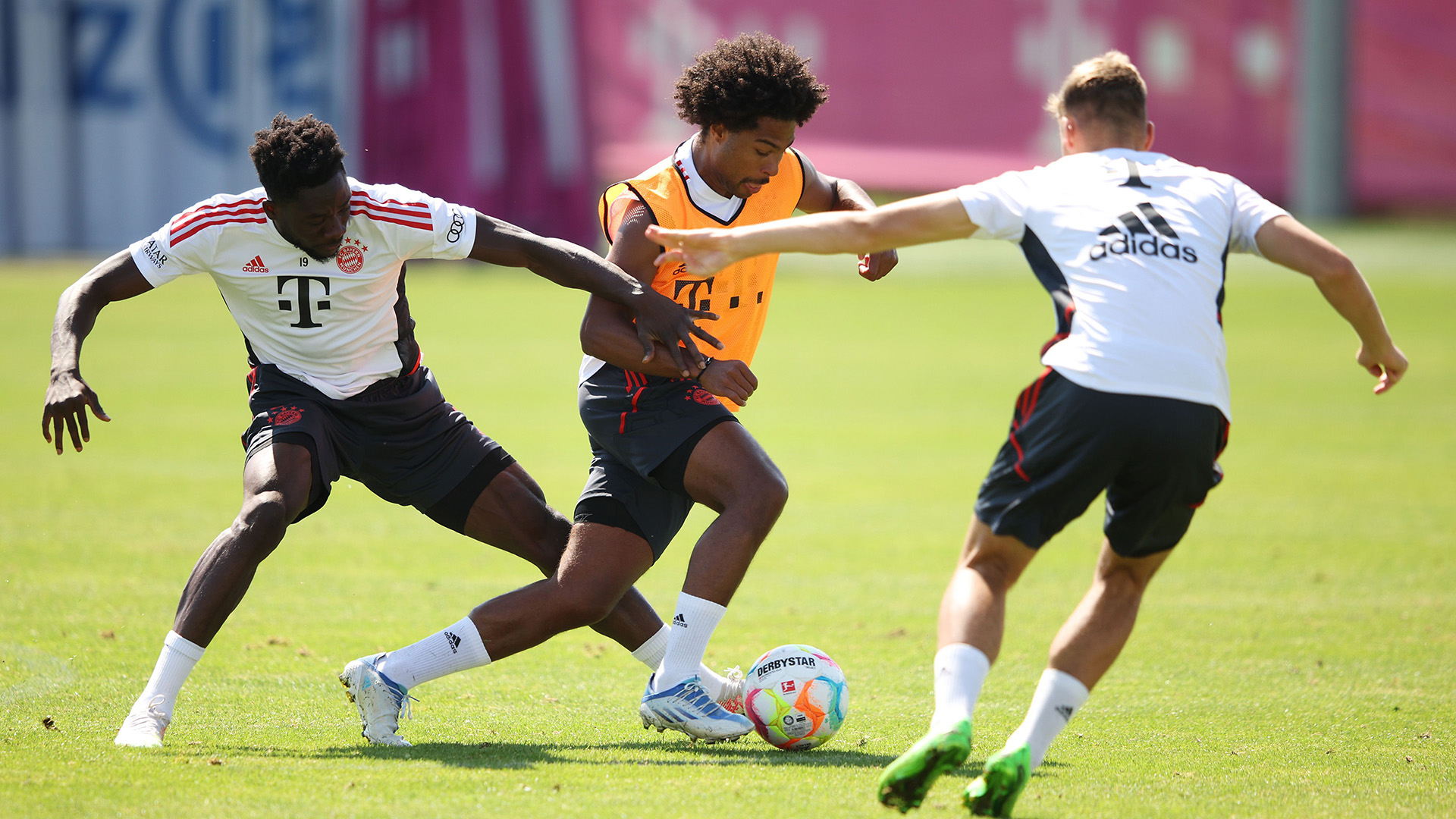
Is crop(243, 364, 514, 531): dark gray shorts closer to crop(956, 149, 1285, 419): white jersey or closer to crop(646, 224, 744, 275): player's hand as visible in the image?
crop(646, 224, 744, 275): player's hand

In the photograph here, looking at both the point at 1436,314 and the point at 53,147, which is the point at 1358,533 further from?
the point at 53,147

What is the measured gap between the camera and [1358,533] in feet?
32.2

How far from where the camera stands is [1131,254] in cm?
429

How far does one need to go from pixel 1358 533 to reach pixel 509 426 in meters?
7.92

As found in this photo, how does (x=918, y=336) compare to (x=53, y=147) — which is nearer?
(x=918, y=336)

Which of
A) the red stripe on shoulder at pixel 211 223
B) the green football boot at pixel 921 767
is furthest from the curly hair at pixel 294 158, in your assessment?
the green football boot at pixel 921 767

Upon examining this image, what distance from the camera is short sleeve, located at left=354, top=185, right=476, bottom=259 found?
17.8ft

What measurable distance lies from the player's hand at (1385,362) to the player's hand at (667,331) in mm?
2187

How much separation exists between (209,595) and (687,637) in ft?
5.48

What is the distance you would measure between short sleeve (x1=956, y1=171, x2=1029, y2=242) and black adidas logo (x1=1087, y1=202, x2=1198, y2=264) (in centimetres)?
25

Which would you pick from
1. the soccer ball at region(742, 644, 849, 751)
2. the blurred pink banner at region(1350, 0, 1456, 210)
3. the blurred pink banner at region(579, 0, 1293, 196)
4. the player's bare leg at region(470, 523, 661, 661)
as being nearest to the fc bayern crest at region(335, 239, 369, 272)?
the player's bare leg at region(470, 523, 661, 661)

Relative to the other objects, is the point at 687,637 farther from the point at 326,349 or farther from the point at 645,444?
the point at 326,349

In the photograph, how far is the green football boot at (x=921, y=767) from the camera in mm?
3939

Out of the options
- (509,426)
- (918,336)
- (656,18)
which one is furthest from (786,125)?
(656,18)
